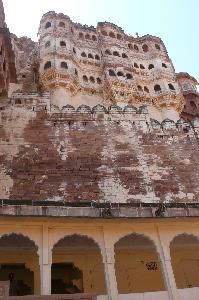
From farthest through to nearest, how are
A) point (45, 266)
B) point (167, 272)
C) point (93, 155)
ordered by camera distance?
point (93, 155)
point (167, 272)
point (45, 266)

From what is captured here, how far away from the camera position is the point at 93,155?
16.7m

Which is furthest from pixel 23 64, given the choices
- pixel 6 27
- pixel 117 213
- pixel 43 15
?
pixel 117 213

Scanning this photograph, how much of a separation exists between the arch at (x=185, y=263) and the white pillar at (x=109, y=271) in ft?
9.14

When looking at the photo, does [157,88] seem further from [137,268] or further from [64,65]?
[137,268]

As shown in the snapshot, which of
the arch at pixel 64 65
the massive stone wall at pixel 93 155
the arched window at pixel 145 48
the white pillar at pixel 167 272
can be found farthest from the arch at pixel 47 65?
the white pillar at pixel 167 272

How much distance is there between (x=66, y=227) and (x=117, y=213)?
1.39 meters

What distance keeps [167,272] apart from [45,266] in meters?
2.94

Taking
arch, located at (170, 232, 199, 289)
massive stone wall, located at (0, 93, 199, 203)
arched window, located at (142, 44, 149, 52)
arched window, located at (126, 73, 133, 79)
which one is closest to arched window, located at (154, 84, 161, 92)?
arched window, located at (126, 73, 133, 79)

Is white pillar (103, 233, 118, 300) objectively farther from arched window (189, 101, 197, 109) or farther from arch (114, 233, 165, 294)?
arched window (189, 101, 197, 109)

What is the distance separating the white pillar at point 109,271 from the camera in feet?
29.6

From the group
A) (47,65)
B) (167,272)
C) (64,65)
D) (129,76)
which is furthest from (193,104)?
(167,272)

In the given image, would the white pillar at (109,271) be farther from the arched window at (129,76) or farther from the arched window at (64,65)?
the arched window at (129,76)

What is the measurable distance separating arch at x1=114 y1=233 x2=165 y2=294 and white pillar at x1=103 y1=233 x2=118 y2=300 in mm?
1814

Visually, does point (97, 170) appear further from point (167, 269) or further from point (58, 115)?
point (167, 269)
